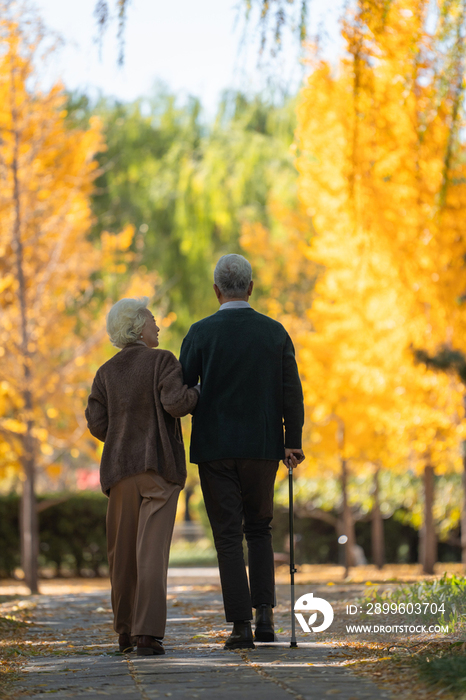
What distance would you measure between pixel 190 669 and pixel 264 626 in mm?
655

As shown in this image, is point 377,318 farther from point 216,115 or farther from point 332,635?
point 216,115

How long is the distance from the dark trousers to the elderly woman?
6.5 inches

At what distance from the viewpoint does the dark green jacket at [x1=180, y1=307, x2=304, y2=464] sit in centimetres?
350

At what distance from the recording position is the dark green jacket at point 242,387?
3498 millimetres

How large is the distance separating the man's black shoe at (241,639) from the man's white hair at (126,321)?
51.0 inches

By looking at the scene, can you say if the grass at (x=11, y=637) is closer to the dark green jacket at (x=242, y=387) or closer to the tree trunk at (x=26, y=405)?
the dark green jacket at (x=242, y=387)

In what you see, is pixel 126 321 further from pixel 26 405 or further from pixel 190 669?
pixel 26 405

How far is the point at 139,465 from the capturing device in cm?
348

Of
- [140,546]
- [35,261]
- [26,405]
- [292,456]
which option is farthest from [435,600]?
[35,261]

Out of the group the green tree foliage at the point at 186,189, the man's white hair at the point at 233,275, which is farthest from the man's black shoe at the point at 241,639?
the green tree foliage at the point at 186,189

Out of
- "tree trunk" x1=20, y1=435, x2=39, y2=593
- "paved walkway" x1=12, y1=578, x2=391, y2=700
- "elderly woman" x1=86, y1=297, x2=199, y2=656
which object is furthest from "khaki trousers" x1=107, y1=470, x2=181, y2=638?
"tree trunk" x1=20, y1=435, x2=39, y2=593

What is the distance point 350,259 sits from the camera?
29.6 ft

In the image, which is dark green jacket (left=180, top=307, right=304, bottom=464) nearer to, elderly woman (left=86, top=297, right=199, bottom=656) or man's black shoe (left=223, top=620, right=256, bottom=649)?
elderly woman (left=86, top=297, right=199, bottom=656)

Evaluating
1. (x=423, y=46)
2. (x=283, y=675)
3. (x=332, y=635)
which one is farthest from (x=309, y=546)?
(x=283, y=675)
